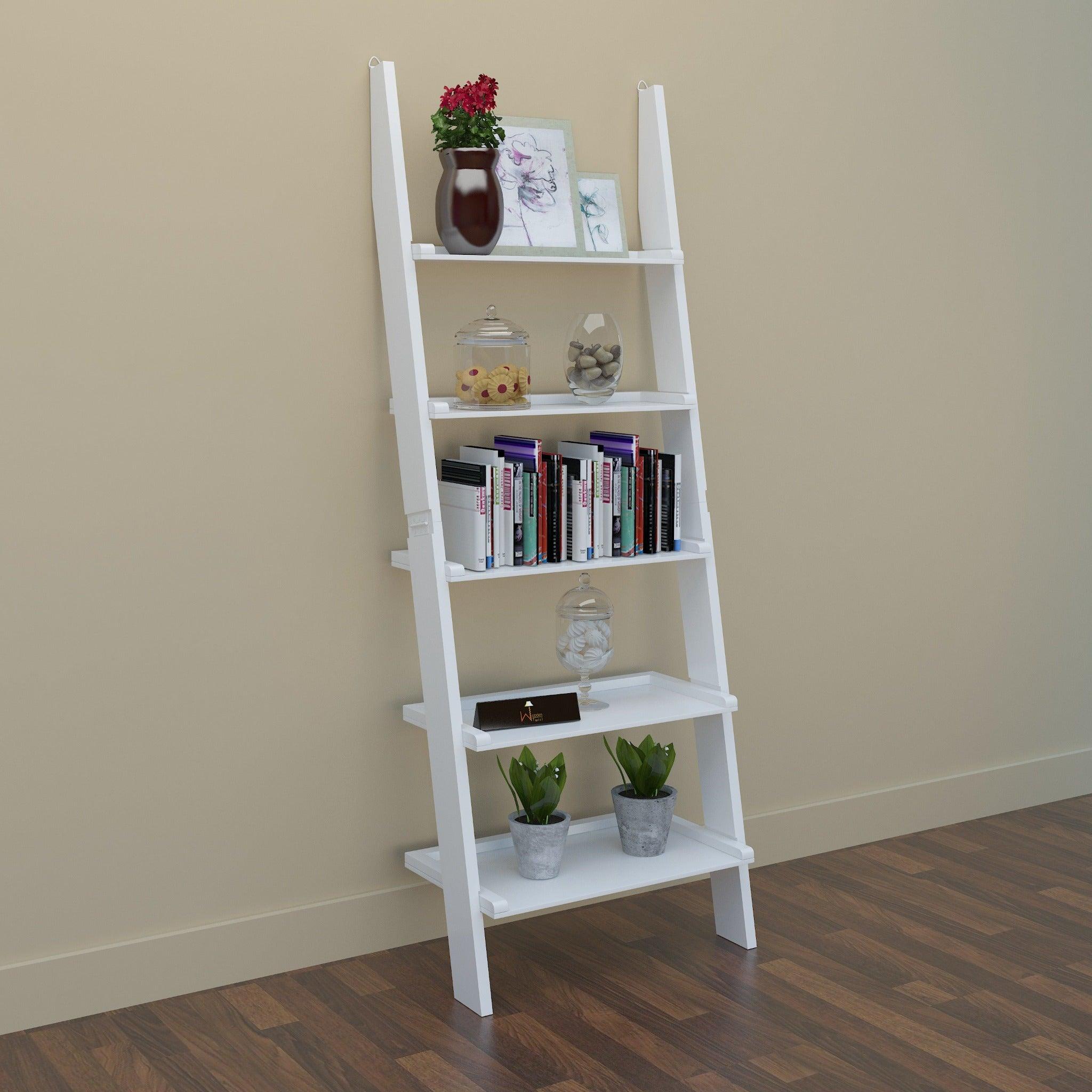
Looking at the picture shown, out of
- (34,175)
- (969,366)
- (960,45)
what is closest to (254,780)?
(34,175)

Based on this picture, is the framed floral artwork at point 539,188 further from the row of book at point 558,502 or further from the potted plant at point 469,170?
the row of book at point 558,502

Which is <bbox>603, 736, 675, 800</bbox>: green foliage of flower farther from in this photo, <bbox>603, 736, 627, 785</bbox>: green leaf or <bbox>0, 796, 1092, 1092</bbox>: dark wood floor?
<bbox>0, 796, 1092, 1092</bbox>: dark wood floor

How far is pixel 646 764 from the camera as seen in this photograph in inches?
118

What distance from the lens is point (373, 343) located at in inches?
113

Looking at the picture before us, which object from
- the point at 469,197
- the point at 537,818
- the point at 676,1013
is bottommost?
the point at 676,1013

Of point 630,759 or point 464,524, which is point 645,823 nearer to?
point 630,759

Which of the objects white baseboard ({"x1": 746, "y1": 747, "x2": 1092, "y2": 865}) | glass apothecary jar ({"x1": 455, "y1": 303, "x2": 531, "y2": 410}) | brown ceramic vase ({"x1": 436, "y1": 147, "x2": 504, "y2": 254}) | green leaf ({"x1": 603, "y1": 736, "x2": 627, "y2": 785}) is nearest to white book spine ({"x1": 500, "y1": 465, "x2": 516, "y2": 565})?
glass apothecary jar ({"x1": 455, "y1": 303, "x2": 531, "y2": 410})

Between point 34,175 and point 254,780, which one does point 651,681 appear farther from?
point 34,175

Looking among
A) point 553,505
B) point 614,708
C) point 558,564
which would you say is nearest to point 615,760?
point 614,708

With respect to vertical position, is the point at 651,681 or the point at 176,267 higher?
the point at 176,267

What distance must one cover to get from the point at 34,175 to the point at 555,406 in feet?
3.87

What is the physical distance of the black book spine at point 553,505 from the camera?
282 centimetres

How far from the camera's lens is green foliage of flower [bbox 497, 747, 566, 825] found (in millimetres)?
2855

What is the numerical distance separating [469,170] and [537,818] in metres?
1.41
